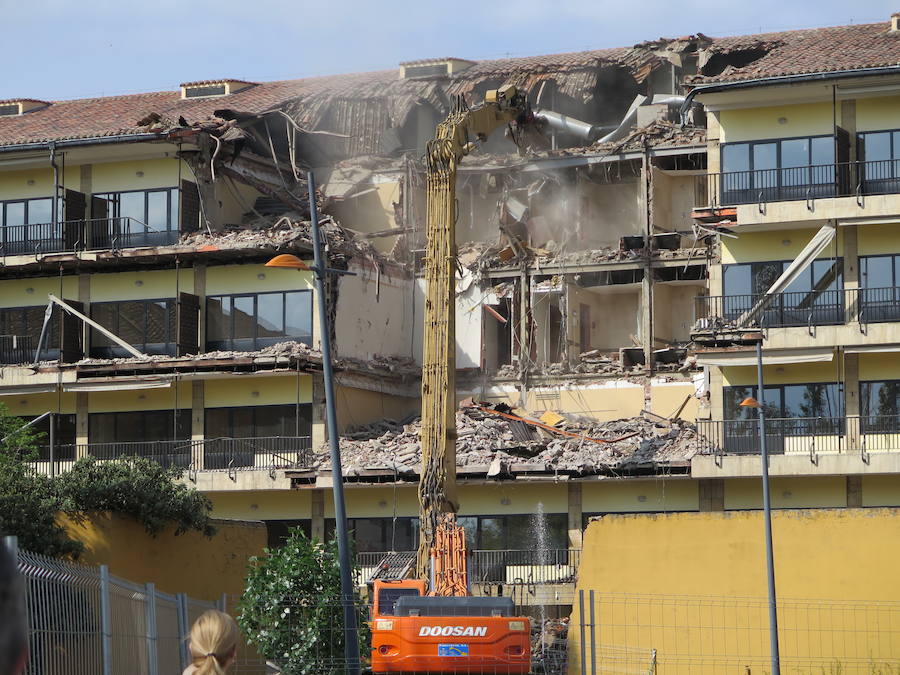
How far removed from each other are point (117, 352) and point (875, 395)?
26.0m

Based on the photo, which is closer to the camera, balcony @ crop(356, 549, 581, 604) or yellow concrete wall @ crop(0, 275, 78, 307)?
balcony @ crop(356, 549, 581, 604)

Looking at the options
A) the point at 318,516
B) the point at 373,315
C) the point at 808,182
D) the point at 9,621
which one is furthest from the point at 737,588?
the point at 9,621

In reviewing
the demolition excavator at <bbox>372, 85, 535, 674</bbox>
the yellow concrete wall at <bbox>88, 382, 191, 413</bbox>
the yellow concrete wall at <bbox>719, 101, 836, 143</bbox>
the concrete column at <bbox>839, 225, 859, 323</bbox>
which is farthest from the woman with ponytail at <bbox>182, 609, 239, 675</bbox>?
the yellow concrete wall at <bbox>88, 382, 191, 413</bbox>

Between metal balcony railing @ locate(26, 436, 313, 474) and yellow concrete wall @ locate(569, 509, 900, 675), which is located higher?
metal balcony railing @ locate(26, 436, 313, 474)

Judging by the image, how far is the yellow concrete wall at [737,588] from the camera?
2509 cm

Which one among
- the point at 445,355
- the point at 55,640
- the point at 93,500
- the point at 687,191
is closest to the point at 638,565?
the point at 445,355

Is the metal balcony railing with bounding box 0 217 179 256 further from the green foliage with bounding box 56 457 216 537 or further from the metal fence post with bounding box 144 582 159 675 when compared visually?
the metal fence post with bounding box 144 582 159 675

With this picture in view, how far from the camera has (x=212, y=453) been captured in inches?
1901

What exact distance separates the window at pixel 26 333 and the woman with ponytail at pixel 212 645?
47.3 m

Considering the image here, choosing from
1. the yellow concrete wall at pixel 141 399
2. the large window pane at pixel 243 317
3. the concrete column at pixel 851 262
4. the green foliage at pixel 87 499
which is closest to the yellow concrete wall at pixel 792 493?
the concrete column at pixel 851 262

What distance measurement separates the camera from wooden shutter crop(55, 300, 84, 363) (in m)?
50.4

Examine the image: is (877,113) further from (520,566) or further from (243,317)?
(243,317)

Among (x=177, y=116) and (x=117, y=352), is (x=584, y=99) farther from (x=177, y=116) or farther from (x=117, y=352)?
(x=117, y=352)

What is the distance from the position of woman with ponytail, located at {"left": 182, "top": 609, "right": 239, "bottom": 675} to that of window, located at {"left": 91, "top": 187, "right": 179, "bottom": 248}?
46.3 metres
